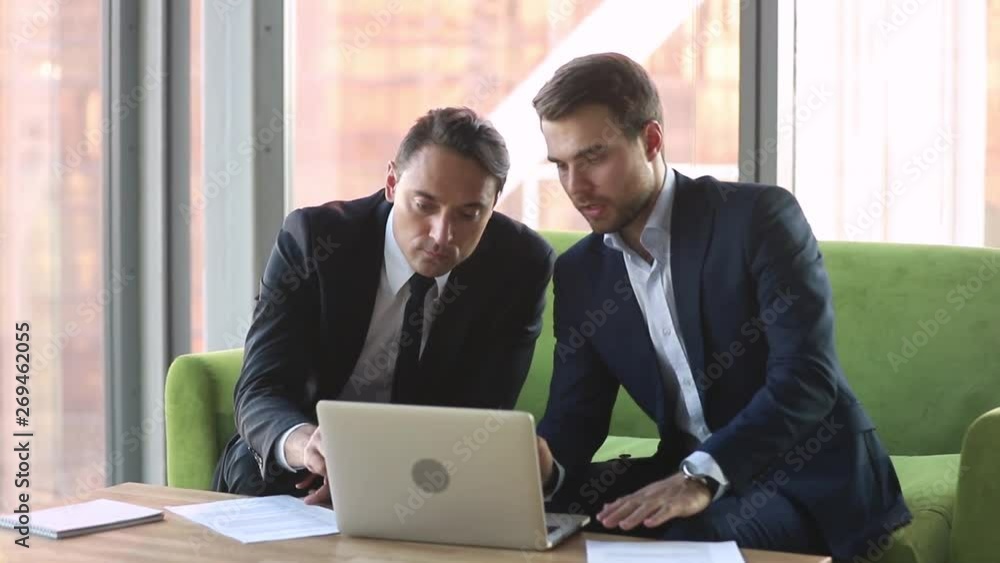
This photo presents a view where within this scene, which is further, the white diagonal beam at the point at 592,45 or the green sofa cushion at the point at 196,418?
the white diagonal beam at the point at 592,45

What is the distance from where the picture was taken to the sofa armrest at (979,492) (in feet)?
7.20

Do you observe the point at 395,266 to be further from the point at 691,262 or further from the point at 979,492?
the point at 979,492

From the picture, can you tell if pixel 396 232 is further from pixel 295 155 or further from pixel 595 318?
pixel 295 155

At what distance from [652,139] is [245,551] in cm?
108

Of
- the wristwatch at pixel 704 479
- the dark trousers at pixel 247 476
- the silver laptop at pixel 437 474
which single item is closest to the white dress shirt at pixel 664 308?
the wristwatch at pixel 704 479

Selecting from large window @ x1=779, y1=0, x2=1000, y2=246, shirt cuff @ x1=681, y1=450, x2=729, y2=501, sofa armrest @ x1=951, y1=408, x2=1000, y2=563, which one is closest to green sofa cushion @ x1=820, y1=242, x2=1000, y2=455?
large window @ x1=779, y1=0, x2=1000, y2=246

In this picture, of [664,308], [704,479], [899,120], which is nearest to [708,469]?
[704,479]

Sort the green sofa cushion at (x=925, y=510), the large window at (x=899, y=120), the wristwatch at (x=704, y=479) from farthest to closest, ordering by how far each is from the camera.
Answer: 1. the large window at (x=899, y=120)
2. the green sofa cushion at (x=925, y=510)
3. the wristwatch at (x=704, y=479)

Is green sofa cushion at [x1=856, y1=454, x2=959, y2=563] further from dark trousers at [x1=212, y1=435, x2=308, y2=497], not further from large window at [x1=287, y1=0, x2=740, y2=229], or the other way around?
large window at [x1=287, y1=0, x2=740, y2=229]

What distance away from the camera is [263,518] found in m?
2.11

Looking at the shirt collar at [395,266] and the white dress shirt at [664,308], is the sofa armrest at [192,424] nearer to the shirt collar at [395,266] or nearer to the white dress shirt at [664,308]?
the shirt collar at [395,266]

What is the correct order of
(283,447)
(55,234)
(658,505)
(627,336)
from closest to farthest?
(658,505)
(283,447)
(627,336)
(55,234)

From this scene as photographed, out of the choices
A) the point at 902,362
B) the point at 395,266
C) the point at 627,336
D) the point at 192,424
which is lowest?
the point at 192,424

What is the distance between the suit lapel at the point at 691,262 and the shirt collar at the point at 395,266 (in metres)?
0.48
